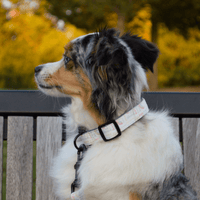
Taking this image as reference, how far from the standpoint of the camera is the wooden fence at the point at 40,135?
1998mm

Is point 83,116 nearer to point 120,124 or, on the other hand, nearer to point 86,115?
point 86,115

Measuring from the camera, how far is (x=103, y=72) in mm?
1543

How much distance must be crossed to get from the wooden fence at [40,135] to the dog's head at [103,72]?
1.21ft

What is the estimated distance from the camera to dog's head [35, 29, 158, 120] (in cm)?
148

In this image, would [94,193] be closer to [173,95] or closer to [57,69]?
[57,69]

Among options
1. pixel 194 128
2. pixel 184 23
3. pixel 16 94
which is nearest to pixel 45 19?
pixel 184 23

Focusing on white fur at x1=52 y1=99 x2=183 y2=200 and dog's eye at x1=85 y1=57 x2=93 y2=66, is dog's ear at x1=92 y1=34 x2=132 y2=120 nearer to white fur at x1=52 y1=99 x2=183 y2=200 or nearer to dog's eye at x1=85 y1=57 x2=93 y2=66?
dog's eye at x1=85 y1=57 x2=93 y2=66

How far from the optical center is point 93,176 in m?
1.51

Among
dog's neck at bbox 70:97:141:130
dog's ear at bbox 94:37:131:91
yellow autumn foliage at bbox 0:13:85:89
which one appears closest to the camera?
dog's ear at bbox 94:37:131:91

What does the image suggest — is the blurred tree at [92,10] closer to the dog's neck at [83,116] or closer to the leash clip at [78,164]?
the dog's neck at [83,116]

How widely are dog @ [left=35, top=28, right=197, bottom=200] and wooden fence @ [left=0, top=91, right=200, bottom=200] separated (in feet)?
1.03

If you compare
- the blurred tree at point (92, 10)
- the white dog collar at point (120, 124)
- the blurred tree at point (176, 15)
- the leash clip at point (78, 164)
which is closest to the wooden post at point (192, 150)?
the white dog collar at point (120, 124)

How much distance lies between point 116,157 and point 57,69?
2.43ft

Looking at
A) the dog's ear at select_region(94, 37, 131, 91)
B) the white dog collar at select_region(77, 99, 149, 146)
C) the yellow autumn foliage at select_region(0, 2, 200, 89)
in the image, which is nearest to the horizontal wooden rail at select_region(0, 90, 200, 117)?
the white dog collar at select_region(77, 99, 149, 146)
